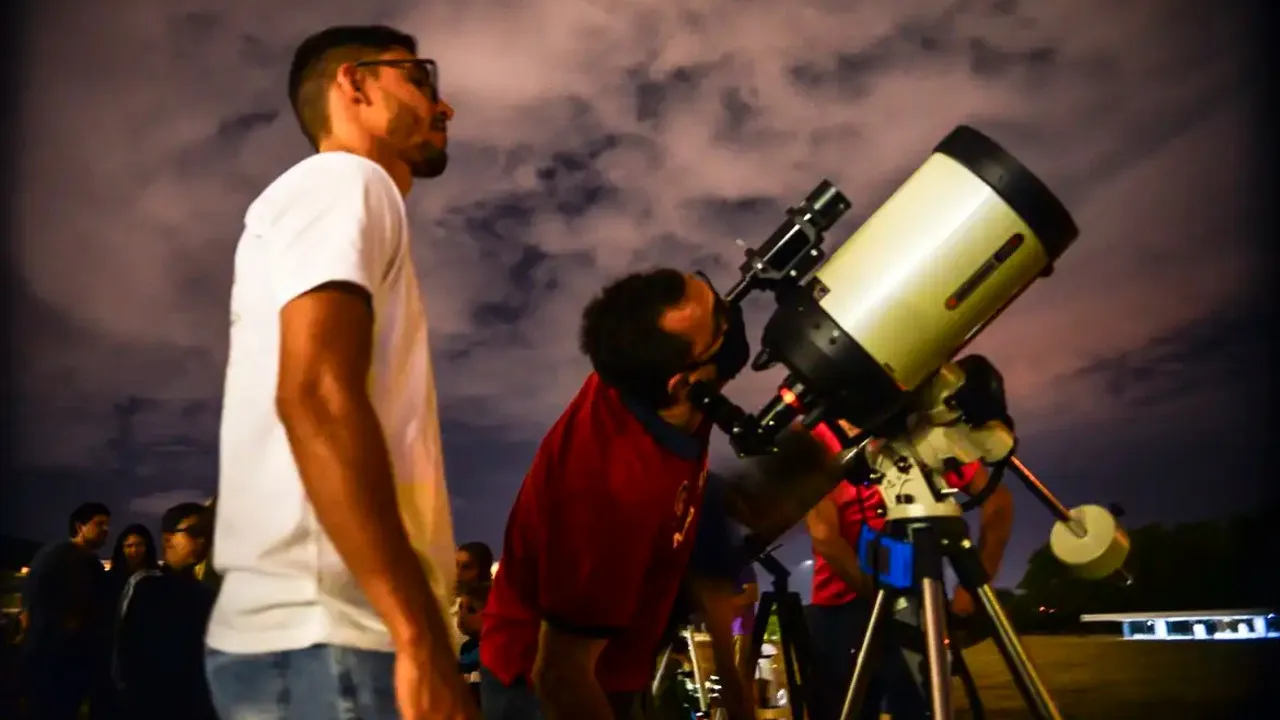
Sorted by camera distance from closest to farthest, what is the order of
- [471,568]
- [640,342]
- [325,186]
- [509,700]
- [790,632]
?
[325,186] < [509,700] < [640,342] < [790,632] < [471,568]

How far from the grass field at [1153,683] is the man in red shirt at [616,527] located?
1.49 metres

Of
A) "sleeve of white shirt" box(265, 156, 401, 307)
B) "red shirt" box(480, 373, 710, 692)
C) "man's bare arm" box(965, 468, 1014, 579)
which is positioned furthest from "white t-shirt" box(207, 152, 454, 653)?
"man's bare arm" box(965, 468, 1014, 579)

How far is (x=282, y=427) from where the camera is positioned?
812mm

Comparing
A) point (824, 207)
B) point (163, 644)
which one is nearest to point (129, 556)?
point (163, 644)

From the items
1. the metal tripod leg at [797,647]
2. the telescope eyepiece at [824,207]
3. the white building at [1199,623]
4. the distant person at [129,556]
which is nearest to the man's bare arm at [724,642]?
the metal tripod leg at [797,647]

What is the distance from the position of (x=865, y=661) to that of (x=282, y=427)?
1065mm

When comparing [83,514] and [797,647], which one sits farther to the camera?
[83,514]

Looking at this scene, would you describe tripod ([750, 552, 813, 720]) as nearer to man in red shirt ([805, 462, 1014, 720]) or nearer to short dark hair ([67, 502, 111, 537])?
man in red shirt ([805, 462, 1014, 720])

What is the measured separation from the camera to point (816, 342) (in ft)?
4.85

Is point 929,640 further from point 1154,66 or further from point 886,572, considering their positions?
point 1154,66

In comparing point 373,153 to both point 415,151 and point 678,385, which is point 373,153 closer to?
→ point 415,151

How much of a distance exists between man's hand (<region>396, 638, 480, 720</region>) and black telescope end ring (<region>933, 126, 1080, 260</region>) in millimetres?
1165

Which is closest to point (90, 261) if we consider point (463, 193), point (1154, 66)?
point (463, 193)

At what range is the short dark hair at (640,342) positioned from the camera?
4.90 feet
